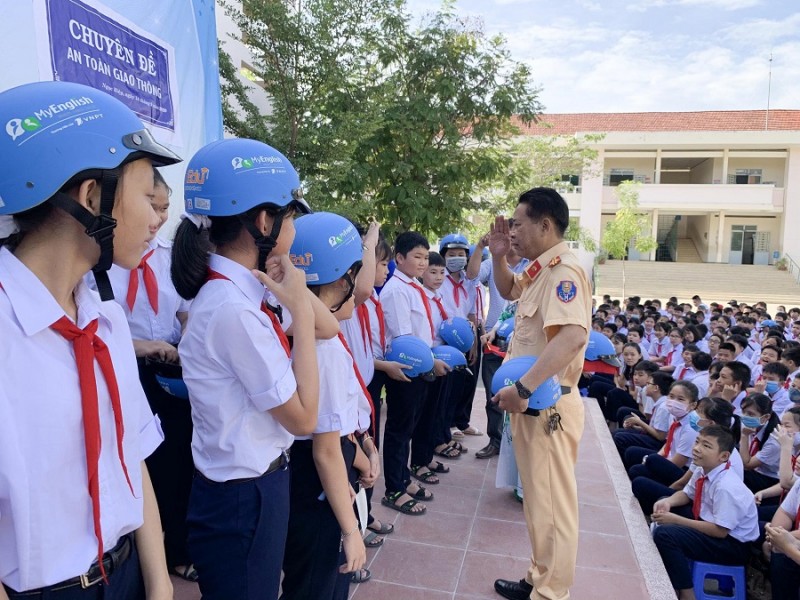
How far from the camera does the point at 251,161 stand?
5.50 ft

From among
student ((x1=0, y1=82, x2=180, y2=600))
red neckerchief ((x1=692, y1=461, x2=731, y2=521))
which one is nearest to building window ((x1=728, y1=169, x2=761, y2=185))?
red neckerchief ((x1=692, y1=461, x2=731, y2=521))

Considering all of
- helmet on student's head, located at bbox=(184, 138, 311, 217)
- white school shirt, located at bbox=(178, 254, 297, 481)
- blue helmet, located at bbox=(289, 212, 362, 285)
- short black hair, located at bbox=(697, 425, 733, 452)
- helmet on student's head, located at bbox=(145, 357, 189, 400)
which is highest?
helmet on student's head, located at bbox=(184, 138, 311, 217)

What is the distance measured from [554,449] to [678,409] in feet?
10.4

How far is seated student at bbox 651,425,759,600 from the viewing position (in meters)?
3.68

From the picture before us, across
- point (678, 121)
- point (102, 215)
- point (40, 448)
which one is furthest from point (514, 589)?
point (678, 121)

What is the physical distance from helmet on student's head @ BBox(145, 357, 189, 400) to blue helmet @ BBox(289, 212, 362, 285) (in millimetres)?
735

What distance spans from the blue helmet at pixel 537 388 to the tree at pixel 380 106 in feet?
11.8

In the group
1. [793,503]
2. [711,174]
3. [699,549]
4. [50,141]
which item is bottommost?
[699,549]

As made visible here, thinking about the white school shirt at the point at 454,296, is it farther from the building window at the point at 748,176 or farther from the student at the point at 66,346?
the building window at the point at 748,176

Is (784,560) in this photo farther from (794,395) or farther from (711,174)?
(711,174)

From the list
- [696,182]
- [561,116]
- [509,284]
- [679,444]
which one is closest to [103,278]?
[509,284]

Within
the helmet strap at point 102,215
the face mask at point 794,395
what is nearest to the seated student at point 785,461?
the face mask at point 794,395

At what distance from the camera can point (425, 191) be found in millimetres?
7301

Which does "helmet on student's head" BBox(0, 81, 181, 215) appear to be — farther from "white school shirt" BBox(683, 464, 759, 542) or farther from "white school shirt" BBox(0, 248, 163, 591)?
"white school shirt" BBox(683, 464, 759, 542)
